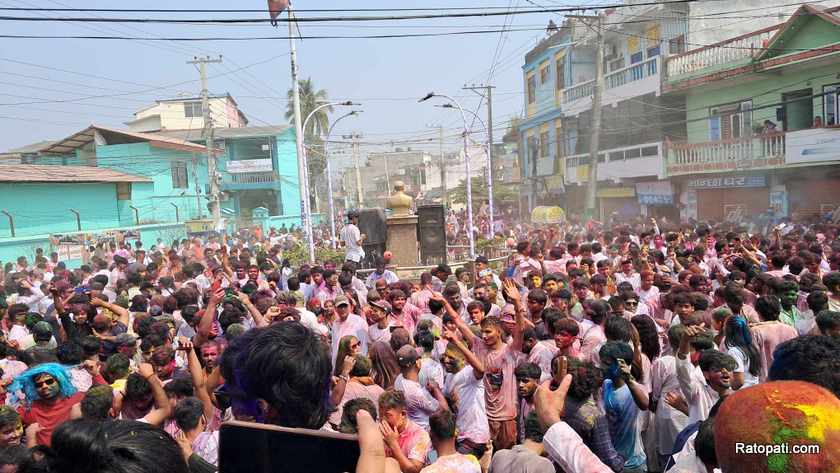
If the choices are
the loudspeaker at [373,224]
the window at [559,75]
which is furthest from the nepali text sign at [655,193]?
the loudspeaker at [373,224]

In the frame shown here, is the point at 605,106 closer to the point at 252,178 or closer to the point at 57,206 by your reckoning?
the point at 57,206

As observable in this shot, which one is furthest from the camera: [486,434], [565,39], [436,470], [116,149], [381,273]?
[116,149]

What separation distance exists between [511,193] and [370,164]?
162 ft

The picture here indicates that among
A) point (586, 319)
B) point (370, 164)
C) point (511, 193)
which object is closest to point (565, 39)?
point (511, 193)

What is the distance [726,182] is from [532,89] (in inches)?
696

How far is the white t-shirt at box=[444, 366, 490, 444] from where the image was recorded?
4508 mm

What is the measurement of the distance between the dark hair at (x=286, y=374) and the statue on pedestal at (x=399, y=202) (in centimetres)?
1469

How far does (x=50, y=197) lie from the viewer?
25.4 meters

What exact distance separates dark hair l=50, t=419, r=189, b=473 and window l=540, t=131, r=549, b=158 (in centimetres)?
3434

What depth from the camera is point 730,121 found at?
2170 cm

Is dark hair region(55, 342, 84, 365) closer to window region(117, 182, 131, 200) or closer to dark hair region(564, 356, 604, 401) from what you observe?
dark hair region(564, 356, 604, 401)

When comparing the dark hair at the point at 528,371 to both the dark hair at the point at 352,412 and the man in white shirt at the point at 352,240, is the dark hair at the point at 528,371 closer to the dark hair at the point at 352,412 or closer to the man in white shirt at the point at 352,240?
the dark hair at the point at 352,412

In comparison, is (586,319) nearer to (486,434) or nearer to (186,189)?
(486,434)

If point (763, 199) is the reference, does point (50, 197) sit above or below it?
above
